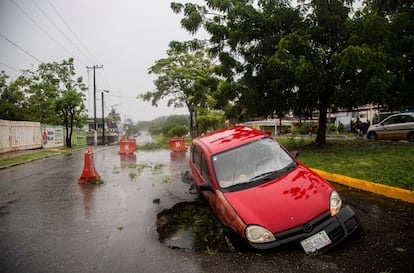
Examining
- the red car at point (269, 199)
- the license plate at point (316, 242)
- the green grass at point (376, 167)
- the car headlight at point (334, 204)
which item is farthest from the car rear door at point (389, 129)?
the license plate at point (316, 242)

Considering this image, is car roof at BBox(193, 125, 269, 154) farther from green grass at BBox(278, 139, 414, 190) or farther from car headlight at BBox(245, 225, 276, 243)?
green grass at BBox(278, 139, 414, 190)

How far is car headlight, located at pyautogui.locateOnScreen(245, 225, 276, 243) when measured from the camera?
3.03m

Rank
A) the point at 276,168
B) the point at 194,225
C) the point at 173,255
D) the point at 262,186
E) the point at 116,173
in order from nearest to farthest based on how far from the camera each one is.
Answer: the point at 173,255 < the point at 262,186 < the point at 276,168 < the point at 194,225 < the point at 116,173

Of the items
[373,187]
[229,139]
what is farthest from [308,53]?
[229,139]

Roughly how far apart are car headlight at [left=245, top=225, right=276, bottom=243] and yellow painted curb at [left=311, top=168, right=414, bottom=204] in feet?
12.0

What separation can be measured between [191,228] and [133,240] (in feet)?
3.50

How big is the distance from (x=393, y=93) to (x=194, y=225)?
1107 cm

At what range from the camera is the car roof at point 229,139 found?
4.64 meters

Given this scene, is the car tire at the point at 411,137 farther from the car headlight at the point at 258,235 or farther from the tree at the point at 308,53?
the car headlight at the point at 258,235

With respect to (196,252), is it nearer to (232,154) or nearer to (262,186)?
(262,186)

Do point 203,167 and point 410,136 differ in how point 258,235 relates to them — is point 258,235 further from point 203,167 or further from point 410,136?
point 410,136

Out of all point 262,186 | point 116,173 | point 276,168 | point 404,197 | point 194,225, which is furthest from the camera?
point 116,173

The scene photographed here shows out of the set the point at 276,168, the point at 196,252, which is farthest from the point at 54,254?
the point at 276,168

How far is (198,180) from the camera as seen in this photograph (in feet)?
16.6
